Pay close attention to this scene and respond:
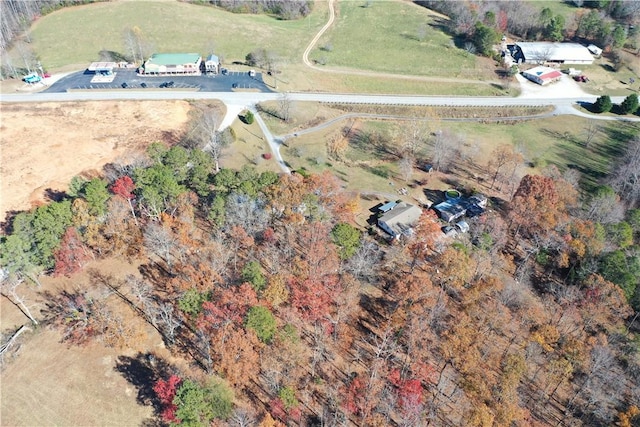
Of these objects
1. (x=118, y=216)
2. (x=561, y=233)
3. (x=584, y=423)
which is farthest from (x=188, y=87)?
(x=584, y=423)

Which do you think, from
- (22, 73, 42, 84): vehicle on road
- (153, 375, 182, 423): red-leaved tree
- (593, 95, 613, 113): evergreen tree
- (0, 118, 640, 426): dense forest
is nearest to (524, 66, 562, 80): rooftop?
(593, 95, 613, 113): evergreen tree

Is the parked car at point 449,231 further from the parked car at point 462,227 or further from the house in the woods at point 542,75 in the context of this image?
the house in the woods at point 542,75

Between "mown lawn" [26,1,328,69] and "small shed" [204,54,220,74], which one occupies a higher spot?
"mown lawn" [26,1,328,69]

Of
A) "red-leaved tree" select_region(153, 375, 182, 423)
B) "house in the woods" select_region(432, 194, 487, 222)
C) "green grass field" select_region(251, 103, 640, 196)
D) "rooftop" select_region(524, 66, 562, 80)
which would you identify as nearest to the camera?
"red-leaved tree" select_region(153, 375, 182, 423)

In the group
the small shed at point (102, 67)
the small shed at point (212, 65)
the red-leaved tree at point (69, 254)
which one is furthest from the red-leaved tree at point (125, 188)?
the small shed at point (212, 65)

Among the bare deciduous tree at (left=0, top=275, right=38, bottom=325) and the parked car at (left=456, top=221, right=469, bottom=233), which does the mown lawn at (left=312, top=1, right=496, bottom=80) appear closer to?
the parked car at (left=456, top=221, right=469, bottom=233)

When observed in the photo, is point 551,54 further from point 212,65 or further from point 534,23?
point 212,65
